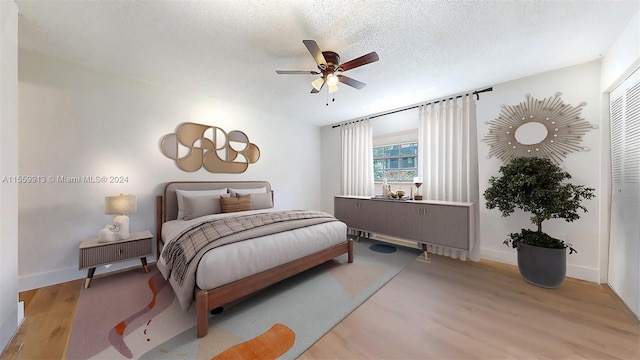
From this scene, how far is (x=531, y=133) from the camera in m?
2.81

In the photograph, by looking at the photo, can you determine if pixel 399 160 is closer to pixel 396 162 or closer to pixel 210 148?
pixel 396 162

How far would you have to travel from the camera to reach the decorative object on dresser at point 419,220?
2.96 m

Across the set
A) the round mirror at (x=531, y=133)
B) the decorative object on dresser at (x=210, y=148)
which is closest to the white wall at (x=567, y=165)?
the round mirror at (x=531, y=133)

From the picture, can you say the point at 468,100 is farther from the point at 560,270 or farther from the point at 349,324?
the point at 349,324

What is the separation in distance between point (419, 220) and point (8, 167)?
424cm

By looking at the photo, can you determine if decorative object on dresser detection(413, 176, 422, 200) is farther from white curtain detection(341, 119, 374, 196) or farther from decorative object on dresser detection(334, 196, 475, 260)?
white curtain detection(341, 119, 374, 196)

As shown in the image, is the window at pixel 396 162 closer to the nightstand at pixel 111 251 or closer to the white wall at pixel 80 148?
the white wall at pixel 80 148

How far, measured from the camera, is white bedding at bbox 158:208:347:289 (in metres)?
1.75

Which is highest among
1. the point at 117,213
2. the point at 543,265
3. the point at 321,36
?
the point at 321,36

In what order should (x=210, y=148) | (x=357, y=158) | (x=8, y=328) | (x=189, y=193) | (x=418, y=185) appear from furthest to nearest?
(x=357, y=158)
(x=210, y=148)
(x=418, y=185)
(x=189, y=193)
(x=8, y=328)

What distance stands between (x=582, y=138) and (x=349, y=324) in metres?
3.38

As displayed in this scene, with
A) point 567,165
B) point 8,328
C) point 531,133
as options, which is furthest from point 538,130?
point 8,328

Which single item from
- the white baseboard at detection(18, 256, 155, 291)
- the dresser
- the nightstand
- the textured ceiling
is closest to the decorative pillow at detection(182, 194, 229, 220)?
the nightstand

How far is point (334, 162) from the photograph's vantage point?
17.2 ft
